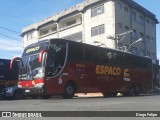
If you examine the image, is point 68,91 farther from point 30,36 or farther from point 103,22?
point 30,36

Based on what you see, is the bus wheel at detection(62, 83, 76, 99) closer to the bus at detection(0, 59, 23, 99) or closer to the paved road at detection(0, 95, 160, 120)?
the paved road at detection(0, 95, 160, 120)

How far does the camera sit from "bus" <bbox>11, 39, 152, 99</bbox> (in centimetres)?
1678

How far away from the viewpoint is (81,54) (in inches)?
744

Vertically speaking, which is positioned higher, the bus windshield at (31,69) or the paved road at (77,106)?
the bus windshield at (31,69)

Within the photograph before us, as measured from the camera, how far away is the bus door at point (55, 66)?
54.8 feet

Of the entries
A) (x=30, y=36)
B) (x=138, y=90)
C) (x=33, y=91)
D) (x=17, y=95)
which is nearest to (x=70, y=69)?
(x=33, y=91)

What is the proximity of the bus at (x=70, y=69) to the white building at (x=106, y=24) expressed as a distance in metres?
16.2

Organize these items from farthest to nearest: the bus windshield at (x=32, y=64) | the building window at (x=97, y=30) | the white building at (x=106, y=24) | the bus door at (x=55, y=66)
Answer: the building window at (x=97, y=30)
the white building at (x=106, y=24)
the bus windshield at (x=32, y=64)
the bus door at (x=55, y=66)

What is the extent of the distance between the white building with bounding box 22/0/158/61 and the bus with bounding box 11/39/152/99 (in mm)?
16213

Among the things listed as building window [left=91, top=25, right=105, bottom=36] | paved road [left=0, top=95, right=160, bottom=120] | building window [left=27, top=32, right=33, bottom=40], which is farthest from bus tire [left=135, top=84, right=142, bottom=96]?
building window [left=27, top=32, right=33, bottom=40]

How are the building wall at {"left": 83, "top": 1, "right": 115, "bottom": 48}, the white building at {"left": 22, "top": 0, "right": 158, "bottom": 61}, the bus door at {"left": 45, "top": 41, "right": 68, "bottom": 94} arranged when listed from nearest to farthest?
the bus door at {"left": 45, "top": 41, "right": 68, "bottom": 94}, the building wall at {"left": 83, "top": 1, "right": 115, "bottom": 48}, the white building at {"left": 22, "top": 0, "right": 158, "bottom": 61}

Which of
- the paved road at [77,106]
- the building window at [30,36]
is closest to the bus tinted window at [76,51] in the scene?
the paved road at [77,106]

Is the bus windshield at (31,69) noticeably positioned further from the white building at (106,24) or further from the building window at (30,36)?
the building window at (30,36)

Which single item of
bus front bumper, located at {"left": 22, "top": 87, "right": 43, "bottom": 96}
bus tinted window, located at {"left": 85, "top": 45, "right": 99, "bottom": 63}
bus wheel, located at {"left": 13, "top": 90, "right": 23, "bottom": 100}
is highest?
bus tinted window, located at {"left": 85, "top": 45, "right": 99, "bottom": 63}
